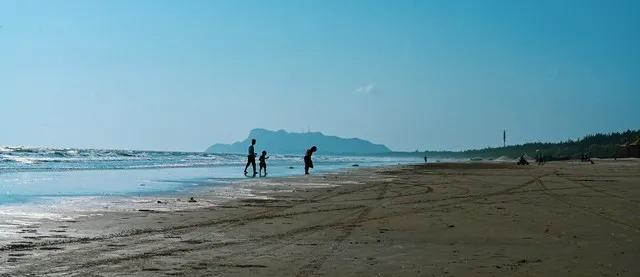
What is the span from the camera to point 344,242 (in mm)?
7988

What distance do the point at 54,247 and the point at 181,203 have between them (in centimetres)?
662

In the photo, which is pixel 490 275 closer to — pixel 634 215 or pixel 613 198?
pixel 634 215

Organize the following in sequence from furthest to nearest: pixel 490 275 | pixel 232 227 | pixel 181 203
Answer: pixel 181 203 → pixel 232 227 → pixel 490 275

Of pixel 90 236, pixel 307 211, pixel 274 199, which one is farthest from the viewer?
pixel 274 199

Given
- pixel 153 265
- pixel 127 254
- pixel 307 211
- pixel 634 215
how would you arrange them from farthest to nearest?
pixel 307 211
pixel 634 215
pixel 127 254
pixel 153 265

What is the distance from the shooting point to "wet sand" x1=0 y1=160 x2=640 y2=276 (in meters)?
6.21

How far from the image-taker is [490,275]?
5.90 metres

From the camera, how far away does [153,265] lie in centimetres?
637

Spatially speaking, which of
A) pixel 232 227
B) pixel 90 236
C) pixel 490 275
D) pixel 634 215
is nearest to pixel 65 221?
pixel 90 236

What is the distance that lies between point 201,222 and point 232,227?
2.83 ft

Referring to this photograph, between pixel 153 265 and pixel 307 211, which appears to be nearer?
pixel 153 265

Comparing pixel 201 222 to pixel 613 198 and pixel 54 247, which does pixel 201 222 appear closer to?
pixel 54 247

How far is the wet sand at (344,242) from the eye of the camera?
6211 mm

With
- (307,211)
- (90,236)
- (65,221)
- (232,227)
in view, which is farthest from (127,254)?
(307,211)
